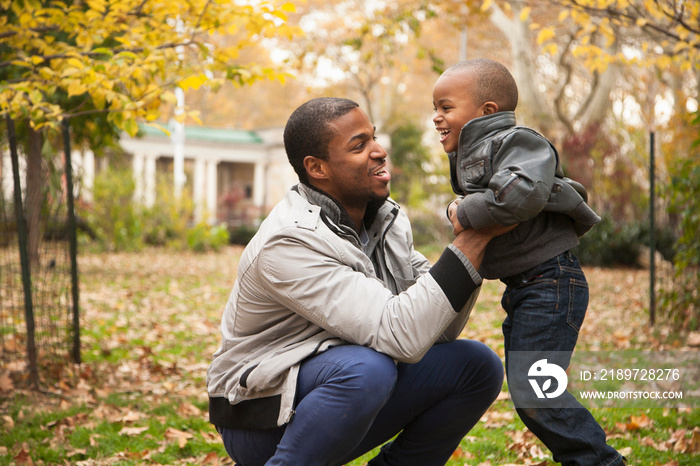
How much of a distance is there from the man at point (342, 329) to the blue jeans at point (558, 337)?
212mm

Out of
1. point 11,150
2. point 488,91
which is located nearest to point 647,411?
point 488,91

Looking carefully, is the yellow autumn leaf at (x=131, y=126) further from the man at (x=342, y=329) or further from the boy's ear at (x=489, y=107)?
the boy's ear at (x=489, y=107)

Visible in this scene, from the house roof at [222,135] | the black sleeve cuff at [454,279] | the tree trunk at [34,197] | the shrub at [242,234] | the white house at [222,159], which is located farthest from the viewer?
the house roof at [222,135]

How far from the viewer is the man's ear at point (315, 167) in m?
2.47

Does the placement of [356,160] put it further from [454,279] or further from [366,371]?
[366,371]

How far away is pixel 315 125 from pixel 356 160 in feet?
0.65

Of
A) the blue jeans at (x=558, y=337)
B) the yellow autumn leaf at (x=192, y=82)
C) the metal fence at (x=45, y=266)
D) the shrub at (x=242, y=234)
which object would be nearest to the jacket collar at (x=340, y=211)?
the blue jeans at (x=558, y=337)

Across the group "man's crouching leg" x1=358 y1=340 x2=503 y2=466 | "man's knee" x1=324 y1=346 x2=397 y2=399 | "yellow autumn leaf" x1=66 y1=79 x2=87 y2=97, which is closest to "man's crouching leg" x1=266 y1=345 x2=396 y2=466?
"man's knee" x1=324 y1=346 x2=397 y2=399

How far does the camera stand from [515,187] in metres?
2.16

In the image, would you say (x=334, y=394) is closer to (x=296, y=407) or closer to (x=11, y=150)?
(x=296, y=407)

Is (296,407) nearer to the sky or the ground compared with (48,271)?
nearer to the sky

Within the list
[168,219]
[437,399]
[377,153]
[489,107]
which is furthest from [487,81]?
[168,219]

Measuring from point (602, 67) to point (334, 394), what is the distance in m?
6.09

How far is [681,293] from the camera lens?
591 cm
